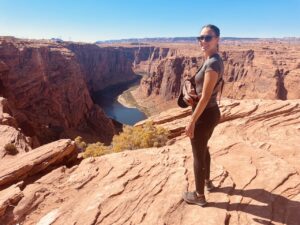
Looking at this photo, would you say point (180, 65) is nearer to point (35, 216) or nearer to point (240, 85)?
point (240, 85)

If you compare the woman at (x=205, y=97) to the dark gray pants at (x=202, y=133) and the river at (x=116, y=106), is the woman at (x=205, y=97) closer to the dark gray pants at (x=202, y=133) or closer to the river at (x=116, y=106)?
the dark gray pants at (x=202, y=133)

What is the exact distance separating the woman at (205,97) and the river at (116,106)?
7851 cm

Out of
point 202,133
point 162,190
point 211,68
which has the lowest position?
point 162,190

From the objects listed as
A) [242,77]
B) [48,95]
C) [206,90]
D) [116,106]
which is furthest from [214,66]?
[116,106]

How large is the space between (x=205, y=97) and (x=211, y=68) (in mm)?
479

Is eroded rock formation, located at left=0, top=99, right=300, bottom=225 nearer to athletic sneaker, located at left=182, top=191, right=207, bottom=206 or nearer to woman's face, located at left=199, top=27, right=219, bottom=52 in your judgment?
athletic sneaker, located at left=182, top=191, right=207, bottom=206

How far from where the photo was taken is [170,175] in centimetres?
732

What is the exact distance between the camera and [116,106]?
109 metres

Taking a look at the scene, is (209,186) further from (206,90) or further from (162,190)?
(206,90)

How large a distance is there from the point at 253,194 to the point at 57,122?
49.6 meters

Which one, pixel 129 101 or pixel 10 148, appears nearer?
pixel 10 148

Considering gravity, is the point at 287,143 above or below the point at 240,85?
above

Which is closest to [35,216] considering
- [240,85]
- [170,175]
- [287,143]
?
[170,175]

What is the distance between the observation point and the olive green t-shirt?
494 cm
